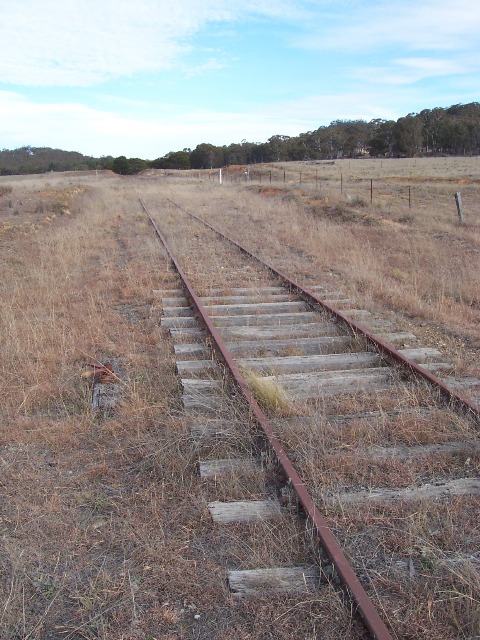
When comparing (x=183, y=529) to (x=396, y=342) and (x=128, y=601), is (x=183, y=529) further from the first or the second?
(x=396, y=342)

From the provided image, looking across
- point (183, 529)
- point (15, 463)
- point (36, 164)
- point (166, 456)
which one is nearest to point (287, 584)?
point (183, 529)

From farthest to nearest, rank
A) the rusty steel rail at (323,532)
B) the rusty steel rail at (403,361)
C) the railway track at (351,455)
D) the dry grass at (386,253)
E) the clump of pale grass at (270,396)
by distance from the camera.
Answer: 1. the dry grass at (386,253)
2. the clump of pale grass at (270,396)
3. the rusty steel rail at (403,361)
4. the railway track at (351,455)
5. the rusty steel rail at (323,532)

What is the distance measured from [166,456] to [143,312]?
427cm

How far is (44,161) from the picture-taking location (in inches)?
5394

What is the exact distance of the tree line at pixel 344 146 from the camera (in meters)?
102

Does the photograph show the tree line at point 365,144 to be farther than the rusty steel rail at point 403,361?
Yes

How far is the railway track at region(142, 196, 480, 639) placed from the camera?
2791mm

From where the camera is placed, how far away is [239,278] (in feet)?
33.4

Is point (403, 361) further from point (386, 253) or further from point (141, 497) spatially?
point (386, 253)

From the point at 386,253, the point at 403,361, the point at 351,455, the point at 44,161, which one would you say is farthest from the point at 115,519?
the point at 44,161

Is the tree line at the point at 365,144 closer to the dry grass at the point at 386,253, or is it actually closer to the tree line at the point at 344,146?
the tree line at the point at 344,146

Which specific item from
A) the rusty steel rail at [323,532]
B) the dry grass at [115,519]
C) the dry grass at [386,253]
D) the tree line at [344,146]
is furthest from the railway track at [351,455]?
the tree line at [344,146]

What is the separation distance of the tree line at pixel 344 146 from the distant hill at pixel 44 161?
0.24m

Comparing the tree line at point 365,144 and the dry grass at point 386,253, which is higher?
the tree line at point 365,144
